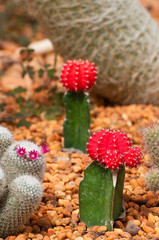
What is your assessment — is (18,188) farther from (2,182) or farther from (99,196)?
(99,196)

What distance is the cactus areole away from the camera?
1.71 meters

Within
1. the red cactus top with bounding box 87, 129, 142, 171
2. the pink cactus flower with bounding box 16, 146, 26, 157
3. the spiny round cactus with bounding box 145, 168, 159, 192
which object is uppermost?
the red cactus top with bounding box 87, 129, 142, 171

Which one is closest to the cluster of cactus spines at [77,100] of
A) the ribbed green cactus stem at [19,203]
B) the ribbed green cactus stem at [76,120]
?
the ribbed green cactus stem at [76,120]

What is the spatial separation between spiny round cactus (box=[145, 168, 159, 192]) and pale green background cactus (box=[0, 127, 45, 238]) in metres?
0.62

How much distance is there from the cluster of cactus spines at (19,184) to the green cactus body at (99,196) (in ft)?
0.78

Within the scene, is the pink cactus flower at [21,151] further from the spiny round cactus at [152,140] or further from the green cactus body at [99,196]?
the spiny round cactus at [152,140]

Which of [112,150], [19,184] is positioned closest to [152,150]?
[112,150]

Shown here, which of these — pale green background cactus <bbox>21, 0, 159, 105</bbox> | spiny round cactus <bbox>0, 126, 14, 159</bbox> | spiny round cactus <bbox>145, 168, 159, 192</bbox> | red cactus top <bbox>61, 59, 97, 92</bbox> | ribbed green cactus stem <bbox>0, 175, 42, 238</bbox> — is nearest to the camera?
ribbed green cactus stem <bbox>0, 175, 42, 238</bbox>

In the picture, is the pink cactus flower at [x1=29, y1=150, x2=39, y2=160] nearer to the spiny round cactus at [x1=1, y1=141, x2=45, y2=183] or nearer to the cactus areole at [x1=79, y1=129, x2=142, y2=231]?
the spiny round cactus at [x1=1, y1=141, x2=45, y2=183]

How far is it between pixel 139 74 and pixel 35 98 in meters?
1.06

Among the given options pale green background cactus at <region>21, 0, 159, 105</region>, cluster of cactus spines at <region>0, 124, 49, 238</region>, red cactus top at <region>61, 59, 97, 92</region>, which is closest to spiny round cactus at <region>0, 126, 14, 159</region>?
cluster of cactus spines at <region>0, 124, 49, 238</region>

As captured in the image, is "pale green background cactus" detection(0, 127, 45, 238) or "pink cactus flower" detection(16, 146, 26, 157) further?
"pink cactus flower" detection(16, 146, 26, 157)

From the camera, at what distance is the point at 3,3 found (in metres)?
6.58

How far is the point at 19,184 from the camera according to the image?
169 centimetres
